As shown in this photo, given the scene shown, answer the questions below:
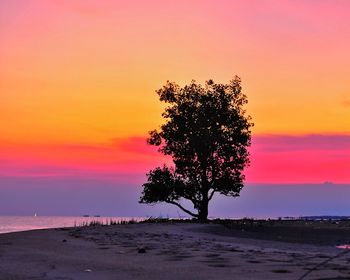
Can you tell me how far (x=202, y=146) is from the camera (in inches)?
1996

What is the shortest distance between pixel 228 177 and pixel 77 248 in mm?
31686

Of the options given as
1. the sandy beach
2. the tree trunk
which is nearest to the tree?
the tree trunk

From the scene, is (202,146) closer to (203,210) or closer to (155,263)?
(203,210)

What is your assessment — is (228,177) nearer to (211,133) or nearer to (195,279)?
(211,133)

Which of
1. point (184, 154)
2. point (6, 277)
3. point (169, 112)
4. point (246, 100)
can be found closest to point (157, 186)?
point (184, 154)

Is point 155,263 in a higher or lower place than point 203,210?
lower

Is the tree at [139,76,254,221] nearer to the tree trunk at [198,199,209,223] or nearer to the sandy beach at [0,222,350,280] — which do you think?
the tree trunk at [198,199,209,223]

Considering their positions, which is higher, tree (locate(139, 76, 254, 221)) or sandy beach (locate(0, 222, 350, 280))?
tree (locate(139, 76, 254, 221))

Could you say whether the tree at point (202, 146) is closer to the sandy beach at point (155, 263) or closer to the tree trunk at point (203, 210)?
the tree trunk at point (203, 210)

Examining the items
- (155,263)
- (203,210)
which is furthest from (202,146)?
(155,263)

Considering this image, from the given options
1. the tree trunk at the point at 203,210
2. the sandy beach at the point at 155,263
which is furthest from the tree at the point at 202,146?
the sandy beach at the point at 155,263

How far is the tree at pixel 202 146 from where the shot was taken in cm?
5109

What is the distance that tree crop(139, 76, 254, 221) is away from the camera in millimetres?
51094

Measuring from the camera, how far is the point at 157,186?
51.1 meters
